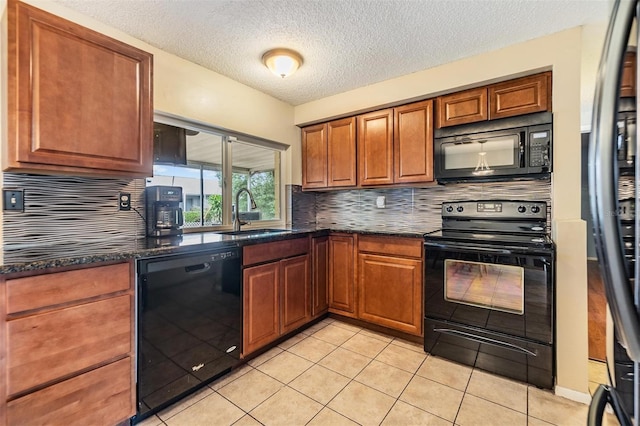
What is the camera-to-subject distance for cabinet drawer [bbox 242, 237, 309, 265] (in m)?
2.18

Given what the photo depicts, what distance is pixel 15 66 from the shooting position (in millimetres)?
1371

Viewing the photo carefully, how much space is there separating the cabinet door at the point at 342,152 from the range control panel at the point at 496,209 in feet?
3.22

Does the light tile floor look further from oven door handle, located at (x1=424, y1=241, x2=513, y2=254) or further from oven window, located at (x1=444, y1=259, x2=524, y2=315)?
oven door handle, located at (x1=424, y1=241, x2=513, y2=254)

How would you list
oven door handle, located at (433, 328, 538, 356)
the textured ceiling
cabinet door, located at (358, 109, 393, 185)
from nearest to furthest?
the textured ceiling < oven door handle, located at (433, 328, 538, 356) < cabinet door, located at (358, 109, 393, 185)

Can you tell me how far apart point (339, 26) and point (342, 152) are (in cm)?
131

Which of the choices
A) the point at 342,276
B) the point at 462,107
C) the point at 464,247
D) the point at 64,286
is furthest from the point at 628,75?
the point at 342,276

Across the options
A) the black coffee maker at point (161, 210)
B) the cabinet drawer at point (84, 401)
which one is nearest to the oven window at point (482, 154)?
the black coffee maker at point (161, 210)

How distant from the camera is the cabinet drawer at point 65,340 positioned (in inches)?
47.6

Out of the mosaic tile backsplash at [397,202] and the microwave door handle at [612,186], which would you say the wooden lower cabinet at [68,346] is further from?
the mosaic tile backsplash at [397,202]

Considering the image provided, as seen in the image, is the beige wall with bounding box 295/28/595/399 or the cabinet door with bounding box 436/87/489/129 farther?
the cabinet door with bounding box 436/87/489/129

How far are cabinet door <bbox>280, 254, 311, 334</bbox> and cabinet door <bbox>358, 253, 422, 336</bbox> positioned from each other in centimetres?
51

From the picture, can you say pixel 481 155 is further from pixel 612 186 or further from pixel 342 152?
pixel 612 186

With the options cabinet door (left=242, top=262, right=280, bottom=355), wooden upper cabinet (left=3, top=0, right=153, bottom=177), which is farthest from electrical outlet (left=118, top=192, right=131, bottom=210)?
cabinet door (left=242, top=262, right=280, bottom=355)

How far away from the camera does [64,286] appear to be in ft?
4.34
